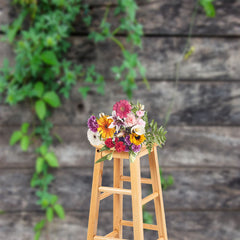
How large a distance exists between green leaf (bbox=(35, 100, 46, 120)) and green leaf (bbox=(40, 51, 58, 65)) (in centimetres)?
19

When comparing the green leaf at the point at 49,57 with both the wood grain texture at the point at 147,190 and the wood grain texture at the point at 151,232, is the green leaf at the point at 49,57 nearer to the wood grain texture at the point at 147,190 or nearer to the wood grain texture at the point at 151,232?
the wood grain texture at the point at 147,190

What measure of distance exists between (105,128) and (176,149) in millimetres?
739

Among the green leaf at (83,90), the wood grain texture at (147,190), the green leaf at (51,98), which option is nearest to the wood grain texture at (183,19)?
the green leaf at (83,90)

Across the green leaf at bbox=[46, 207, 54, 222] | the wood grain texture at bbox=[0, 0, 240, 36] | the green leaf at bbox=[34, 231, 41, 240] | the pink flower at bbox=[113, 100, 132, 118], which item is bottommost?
the green leaf at bbox=[34, 231, 41, 240]

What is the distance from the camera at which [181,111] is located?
1474mm

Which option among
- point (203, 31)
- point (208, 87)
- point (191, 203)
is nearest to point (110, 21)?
point (203, 31)

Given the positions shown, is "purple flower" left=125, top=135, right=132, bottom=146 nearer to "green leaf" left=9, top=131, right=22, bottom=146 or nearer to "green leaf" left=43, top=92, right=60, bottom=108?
"green leaf" left=43, top=92, right=60, bottom=108

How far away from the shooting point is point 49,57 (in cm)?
135

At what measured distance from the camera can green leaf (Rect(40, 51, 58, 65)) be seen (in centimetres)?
135

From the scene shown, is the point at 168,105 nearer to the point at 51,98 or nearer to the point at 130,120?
the point at 51,98

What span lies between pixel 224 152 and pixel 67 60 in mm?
879

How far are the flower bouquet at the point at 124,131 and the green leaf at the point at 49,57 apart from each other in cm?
61

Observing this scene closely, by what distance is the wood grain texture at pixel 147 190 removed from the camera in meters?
1.48

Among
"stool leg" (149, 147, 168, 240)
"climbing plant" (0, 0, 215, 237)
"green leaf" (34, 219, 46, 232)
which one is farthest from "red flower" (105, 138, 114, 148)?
"green leaf" (34, 219, 46, 232)
